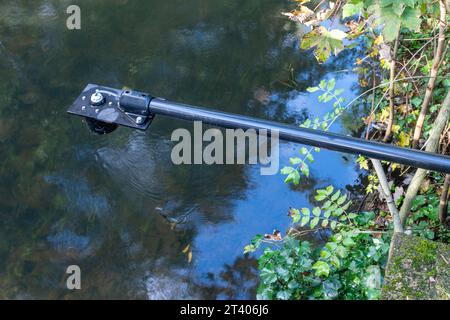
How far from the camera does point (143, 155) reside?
4.27 meters

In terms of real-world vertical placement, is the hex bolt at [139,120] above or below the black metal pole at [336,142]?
above

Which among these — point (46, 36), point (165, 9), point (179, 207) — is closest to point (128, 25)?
point (165, 9)

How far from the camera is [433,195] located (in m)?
3.26

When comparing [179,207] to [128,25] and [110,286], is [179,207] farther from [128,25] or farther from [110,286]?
[128,25]

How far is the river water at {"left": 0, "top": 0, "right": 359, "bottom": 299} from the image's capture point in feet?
11.7

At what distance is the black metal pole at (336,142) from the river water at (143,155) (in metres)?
2.44

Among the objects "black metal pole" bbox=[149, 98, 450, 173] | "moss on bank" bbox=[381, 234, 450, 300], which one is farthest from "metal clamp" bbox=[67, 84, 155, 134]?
"moss on bank" bbox=[381, 234, 450, 300]

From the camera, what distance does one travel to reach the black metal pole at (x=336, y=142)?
1130 mm

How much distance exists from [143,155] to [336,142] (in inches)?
129

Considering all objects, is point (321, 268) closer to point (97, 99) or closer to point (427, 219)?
point (427, 219)

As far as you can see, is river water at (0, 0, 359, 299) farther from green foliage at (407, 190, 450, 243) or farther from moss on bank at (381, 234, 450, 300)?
moss on bank at (381, 234, 450, 300)

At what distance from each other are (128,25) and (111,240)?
9.77ft

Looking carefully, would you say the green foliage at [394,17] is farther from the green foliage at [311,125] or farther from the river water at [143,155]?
the river water at [143,155]

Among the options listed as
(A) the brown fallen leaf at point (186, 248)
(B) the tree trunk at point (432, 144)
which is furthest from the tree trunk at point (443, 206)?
(A) the brown fallen leaf at point (186, 248)
